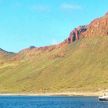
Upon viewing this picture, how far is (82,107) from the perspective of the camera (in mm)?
179625

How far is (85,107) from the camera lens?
17925 centimetres

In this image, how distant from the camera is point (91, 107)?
178375 millimetres

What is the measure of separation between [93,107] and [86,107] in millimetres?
3054

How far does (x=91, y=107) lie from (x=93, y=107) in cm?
93

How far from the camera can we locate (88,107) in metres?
178

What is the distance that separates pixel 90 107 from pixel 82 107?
11.1ft

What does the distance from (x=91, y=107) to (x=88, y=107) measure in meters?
1.23

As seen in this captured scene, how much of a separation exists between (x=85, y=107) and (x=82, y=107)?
127cm

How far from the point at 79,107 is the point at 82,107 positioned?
1.56 metres

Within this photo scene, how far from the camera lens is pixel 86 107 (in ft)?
588

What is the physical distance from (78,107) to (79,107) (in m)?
0.58

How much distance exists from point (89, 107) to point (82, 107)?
2997mm

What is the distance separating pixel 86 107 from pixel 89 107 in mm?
1302

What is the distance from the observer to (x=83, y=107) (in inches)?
7072
